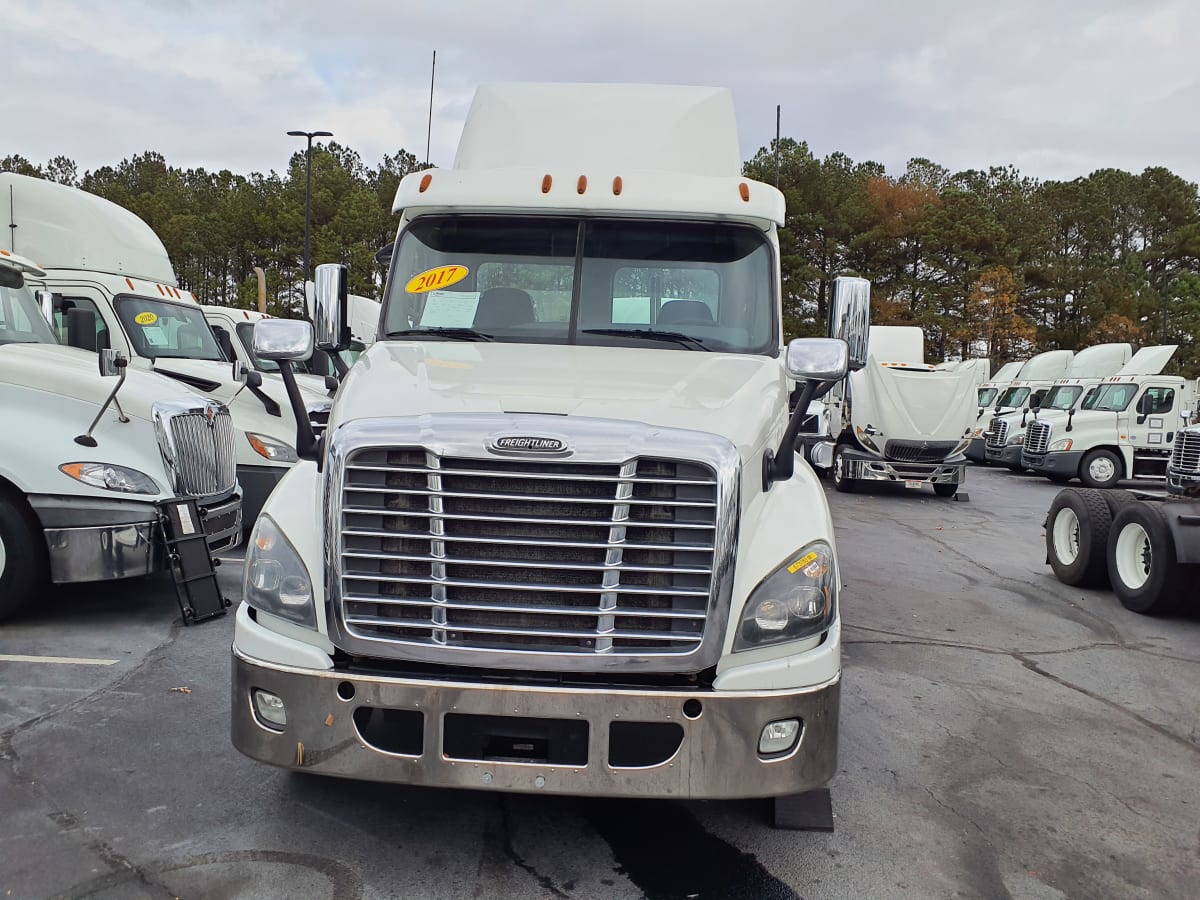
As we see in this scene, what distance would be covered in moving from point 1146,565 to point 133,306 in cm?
962

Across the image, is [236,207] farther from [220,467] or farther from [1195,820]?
[1195,820]

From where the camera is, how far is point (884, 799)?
400cm

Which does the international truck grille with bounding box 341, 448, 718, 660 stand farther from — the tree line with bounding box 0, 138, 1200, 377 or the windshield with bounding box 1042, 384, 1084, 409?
the tree line with bounding box 0, 138, 1200, 377

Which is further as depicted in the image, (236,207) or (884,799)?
(236,207)

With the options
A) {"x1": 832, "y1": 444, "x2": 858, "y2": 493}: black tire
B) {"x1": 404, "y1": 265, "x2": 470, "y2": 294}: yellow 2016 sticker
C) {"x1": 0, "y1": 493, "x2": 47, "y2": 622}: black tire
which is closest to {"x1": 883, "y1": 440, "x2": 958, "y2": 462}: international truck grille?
{"x1": 832, "y1": 444, "x2": 858, "y2": 493}: black tire

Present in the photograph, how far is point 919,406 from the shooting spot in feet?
55.1

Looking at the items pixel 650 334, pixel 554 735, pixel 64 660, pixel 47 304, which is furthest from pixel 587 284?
pixel 47 304

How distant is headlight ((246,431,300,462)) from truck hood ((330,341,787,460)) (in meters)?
4.91

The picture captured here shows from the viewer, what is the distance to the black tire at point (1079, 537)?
845cm

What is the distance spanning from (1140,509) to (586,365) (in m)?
5.98

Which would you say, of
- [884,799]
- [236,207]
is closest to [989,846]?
[884,799]

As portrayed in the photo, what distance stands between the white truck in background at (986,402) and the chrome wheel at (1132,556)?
18.2m

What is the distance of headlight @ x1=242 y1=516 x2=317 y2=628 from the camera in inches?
125

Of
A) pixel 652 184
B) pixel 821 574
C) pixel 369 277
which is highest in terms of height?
pixel 369 277
